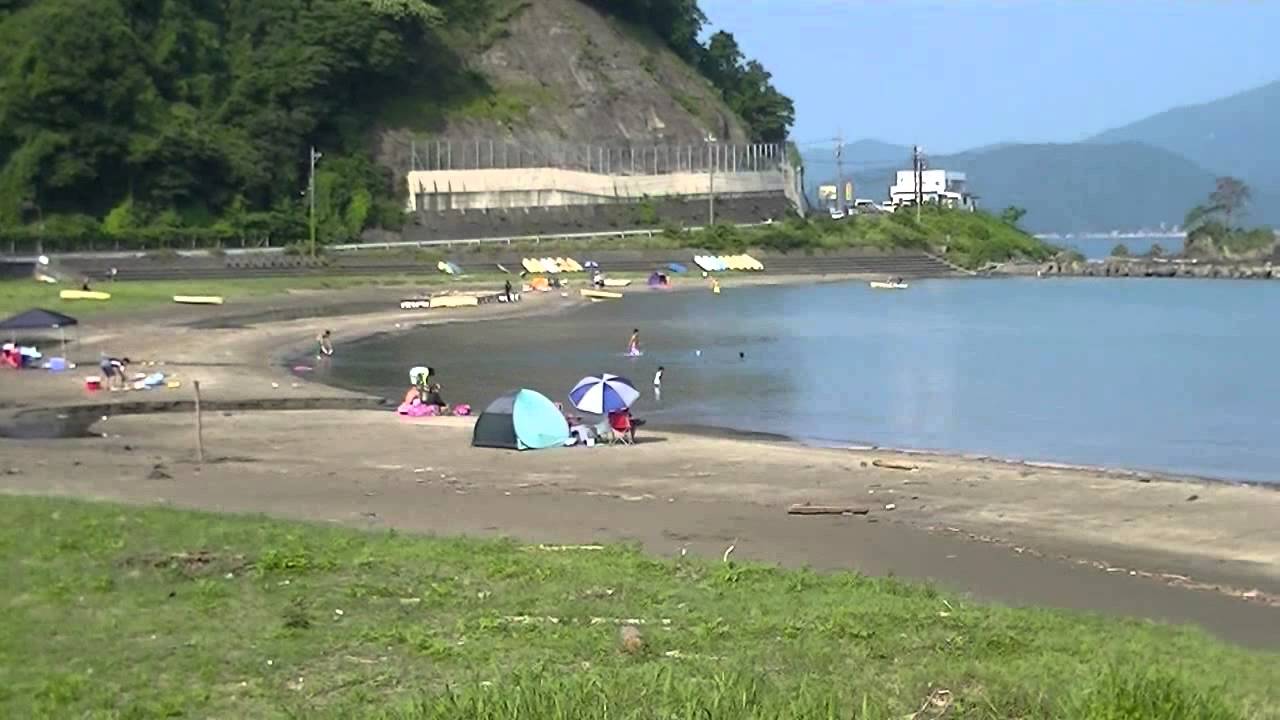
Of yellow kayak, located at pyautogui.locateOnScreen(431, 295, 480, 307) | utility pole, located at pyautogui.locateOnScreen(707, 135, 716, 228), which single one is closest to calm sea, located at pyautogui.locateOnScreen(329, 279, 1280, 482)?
yellow kayak, located at pyautogui.locateOnScreen(431, 295, 480, 307)

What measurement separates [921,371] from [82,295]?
2901 cm

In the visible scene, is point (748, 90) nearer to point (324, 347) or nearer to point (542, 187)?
point (542, 187)

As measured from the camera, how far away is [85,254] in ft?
254

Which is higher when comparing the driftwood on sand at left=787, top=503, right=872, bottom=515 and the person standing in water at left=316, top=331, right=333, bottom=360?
the person standing in water at left=316, top=331, right=333, bottom=360

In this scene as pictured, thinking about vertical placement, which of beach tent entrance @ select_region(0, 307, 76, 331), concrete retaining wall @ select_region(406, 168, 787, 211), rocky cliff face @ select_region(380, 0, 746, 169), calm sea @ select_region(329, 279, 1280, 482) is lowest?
calm sea @ select_region(329, 279, 1280, 482)

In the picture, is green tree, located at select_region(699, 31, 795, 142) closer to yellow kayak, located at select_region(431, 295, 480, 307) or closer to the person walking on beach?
yellow kayak, located at select_region(431, 295, 480, 307)

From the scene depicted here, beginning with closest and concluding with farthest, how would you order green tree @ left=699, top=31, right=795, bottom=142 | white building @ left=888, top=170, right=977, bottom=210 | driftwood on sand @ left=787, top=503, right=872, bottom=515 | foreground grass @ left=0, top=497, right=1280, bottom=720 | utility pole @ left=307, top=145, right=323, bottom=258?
foreground grass @ left=0, top=497, right=1280, bottom=720, driftwood on sand @ left=787, top=503, right=872, bottom=515, utility pole @ left=307, top=145, right=323, bottom=258, green tree @ left=699, top=31, right=795, bottom=142, white building @ left=888, top=170, right=977, bottom=210

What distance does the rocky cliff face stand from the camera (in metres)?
114

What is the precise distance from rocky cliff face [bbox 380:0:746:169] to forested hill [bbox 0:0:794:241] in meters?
0.17

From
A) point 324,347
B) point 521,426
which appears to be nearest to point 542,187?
point 324,347

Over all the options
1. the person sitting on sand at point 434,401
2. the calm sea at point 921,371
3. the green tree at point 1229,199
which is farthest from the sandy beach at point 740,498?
the green tree at point 1229,199

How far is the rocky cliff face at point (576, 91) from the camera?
11425 cm

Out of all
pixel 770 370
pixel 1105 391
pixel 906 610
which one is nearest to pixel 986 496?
pixel 906 610

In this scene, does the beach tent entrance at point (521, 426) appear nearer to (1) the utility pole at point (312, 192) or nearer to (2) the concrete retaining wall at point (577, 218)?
(1) the utility pole at point (312, 192)
